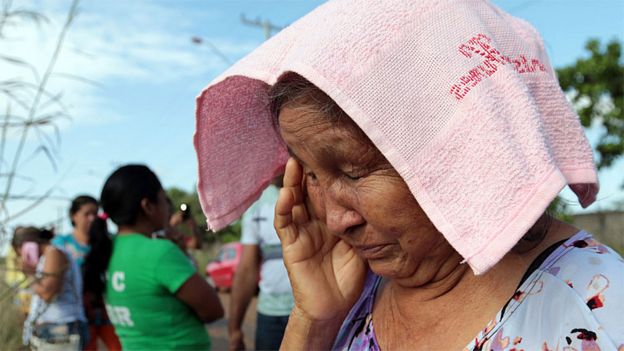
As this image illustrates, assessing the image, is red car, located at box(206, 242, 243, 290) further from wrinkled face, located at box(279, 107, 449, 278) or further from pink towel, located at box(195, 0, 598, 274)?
pink towel, located at box(195, 0, 598, 274)

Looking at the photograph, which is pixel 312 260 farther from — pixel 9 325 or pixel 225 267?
pixel 225 267

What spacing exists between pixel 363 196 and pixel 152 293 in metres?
2.64

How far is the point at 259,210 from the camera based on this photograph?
15.5ft

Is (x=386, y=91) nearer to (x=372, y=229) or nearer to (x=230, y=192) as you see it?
(x=372, y=229)

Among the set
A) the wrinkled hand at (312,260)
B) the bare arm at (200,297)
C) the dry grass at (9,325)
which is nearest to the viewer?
the wrinkled hand at (312,260)

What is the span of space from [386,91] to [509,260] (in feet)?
1.65

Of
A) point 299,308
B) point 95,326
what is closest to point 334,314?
point 299,308

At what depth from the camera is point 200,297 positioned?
380 centimetres

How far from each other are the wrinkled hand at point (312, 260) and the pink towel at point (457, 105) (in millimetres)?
426

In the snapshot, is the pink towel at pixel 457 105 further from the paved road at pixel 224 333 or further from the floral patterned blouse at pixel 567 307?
the paved road at pixel 224 333

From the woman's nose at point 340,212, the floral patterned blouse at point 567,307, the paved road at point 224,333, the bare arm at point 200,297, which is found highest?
the woman's nose at point 340,212

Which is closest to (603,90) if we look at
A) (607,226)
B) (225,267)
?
(607,226)

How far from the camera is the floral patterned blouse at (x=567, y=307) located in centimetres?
119

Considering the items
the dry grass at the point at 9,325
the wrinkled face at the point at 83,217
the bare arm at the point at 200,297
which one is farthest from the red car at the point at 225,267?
the bare arm at the point at 200,297
